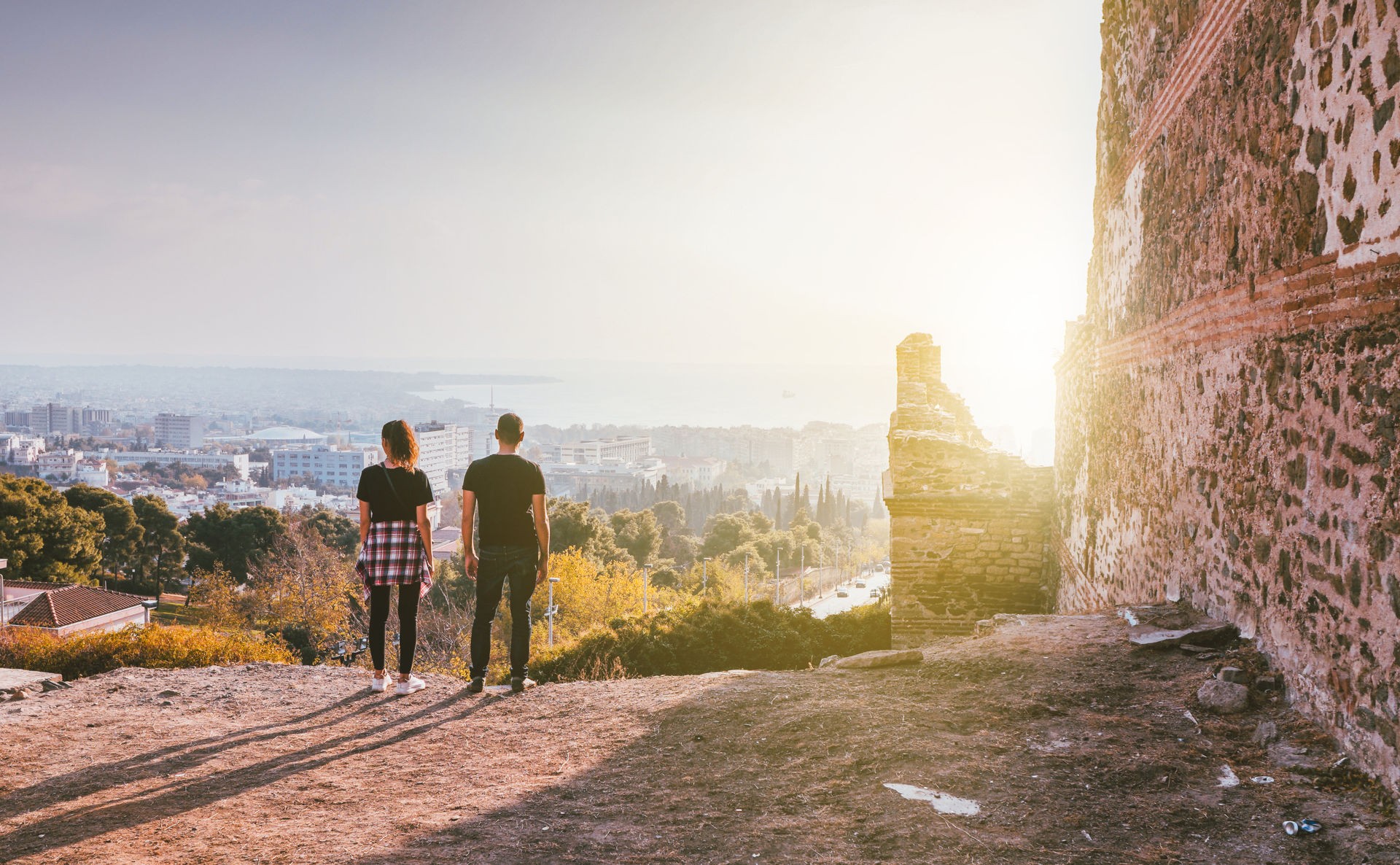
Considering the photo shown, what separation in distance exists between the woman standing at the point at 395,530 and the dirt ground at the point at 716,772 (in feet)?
1.92

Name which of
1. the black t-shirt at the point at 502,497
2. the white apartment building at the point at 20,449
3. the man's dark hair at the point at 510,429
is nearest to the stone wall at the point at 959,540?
the black t-shirt at the point at 502,497

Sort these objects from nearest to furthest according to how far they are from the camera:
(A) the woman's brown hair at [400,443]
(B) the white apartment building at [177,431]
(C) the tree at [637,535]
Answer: (A) the woman's brown hair at [400,443] → (C) the tree at [637,535] → (B) the white apartment building at [177,431]

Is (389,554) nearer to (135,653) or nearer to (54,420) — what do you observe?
(135,653)

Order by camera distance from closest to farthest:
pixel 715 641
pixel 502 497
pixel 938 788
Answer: pixel 938 788, pixel 502 497, pixel 715 641

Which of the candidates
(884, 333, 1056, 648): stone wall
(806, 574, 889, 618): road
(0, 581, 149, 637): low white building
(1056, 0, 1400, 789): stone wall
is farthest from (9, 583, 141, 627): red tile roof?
(806, 574, 889, 618): road

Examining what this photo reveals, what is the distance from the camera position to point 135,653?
738 cm

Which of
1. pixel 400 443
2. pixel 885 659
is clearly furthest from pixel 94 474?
pixel 885 659

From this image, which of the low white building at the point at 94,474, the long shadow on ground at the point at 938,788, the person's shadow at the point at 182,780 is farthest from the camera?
the low white building at the point at 94,474

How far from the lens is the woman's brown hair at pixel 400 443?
499cm

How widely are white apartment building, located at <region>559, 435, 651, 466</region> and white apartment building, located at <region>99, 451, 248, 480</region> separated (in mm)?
49550

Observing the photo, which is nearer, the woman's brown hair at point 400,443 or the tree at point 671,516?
the woman's brown hair at point 400,443

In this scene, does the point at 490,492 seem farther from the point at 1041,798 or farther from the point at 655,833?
the point at 1041,798

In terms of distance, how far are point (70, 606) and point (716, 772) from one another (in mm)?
29231

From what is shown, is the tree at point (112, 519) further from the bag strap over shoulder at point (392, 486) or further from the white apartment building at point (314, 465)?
the white apartment building at point (314, 465)
